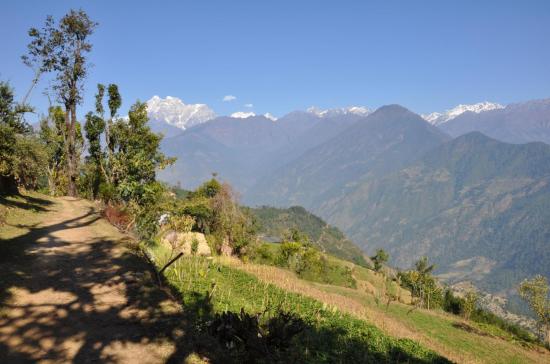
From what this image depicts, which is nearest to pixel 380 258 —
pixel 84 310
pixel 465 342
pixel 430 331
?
pixel 430 331

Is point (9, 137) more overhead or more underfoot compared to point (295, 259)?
more overhead

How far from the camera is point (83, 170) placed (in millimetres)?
54688

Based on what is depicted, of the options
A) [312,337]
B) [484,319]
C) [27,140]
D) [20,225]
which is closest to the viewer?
[312,337]

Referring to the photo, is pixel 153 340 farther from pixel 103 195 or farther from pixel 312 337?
pixel 103 195

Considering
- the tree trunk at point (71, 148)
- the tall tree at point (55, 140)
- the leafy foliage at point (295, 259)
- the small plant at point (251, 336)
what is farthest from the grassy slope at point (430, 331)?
the leafy foliage at point (295, 259)

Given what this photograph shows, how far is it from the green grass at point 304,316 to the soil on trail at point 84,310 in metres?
2.39

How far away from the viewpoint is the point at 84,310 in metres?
11.2

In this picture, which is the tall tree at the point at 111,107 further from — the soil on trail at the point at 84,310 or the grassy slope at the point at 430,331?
the soil on trail at the point at 84,310

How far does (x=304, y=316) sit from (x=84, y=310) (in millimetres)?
11520

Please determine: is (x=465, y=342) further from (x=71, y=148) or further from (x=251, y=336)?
(x=71, y=148)

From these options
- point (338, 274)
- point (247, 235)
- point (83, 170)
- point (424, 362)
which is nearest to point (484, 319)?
point (338, 274)

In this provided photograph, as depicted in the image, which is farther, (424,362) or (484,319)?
(484,319)

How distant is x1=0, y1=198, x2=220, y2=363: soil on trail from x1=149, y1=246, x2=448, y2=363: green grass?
7.84 feet

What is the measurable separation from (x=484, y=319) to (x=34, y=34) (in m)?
84.6
